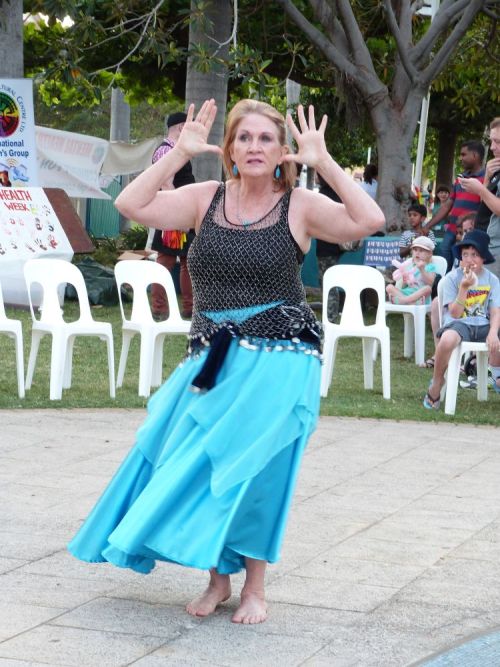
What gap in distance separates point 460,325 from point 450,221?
15.5 feet

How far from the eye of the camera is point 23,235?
603 inches

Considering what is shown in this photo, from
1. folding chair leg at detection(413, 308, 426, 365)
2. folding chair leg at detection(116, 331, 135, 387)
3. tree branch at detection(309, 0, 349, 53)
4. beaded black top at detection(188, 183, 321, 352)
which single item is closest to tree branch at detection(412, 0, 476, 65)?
tree branch at detection(309, 0, 349, 53)

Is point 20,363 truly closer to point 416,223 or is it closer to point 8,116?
point 416,223

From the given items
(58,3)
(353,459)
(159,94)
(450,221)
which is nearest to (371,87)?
(450,221)

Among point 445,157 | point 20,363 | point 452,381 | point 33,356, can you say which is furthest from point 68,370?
point 445,157

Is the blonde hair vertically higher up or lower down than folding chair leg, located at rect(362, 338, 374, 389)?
higher up

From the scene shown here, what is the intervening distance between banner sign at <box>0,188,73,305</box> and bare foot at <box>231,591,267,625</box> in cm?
1112

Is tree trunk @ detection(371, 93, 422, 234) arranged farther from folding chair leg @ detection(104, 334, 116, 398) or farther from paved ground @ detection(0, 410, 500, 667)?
paved ground @ detection(0, 410, 500, 667)

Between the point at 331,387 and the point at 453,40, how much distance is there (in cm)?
615

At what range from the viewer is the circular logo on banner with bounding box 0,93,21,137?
1609 centimetres

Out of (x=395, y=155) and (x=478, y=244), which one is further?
(x=395, y=155)

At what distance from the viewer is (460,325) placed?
31.3 ft

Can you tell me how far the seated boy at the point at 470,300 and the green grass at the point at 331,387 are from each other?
457mm

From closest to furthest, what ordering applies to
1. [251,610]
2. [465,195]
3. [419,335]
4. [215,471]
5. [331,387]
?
[215,471], [251,610], [331,387], [419,335], [465,195]
